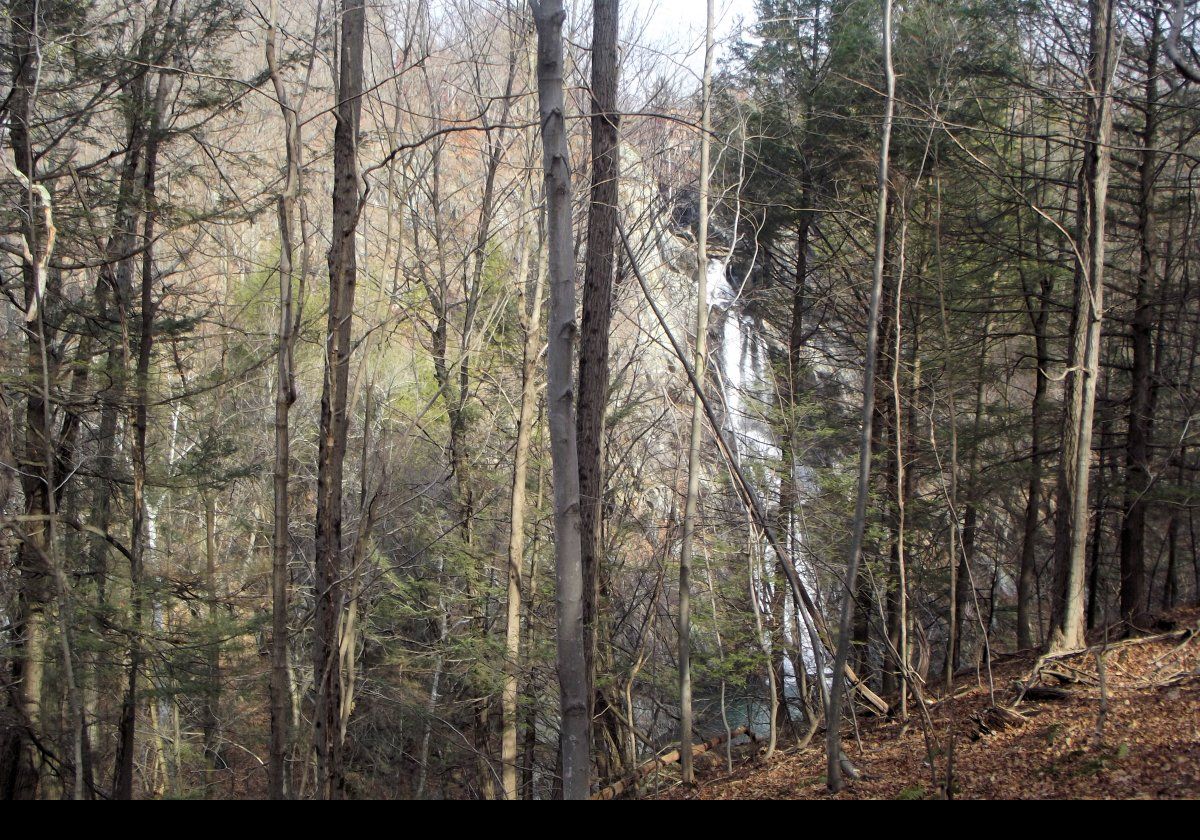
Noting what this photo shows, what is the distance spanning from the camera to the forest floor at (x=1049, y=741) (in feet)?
18.6

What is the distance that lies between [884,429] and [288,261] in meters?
10.1

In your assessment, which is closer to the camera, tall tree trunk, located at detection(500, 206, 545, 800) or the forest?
the forest

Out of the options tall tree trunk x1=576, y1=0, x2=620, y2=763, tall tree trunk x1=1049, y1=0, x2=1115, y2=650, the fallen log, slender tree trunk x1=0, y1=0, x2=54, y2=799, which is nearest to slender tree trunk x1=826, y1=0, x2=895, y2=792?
tall tree trunk x1=576, y1=0, x2=620, y2=763

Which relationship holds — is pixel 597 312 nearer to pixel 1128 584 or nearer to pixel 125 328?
pixel 125 328

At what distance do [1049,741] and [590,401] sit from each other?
477 cm

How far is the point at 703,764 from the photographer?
1123 cm

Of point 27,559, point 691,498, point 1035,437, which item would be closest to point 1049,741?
point 691,498

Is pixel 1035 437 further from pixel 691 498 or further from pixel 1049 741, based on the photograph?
pixel 1049 741

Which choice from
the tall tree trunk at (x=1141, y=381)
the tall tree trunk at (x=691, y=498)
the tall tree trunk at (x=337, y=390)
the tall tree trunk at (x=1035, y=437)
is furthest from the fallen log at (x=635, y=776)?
the tall tree trunk at (x=1141, y=381)

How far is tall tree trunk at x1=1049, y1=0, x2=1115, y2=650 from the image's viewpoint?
26.9ft

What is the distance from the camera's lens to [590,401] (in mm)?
7406

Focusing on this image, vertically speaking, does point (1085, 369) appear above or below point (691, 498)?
above

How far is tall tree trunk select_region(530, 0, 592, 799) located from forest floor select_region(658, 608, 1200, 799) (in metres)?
2.62

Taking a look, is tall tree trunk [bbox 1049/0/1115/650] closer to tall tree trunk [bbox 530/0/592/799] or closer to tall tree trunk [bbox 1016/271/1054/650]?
tall tree trunk [bbox 1016/271/1054/650]
